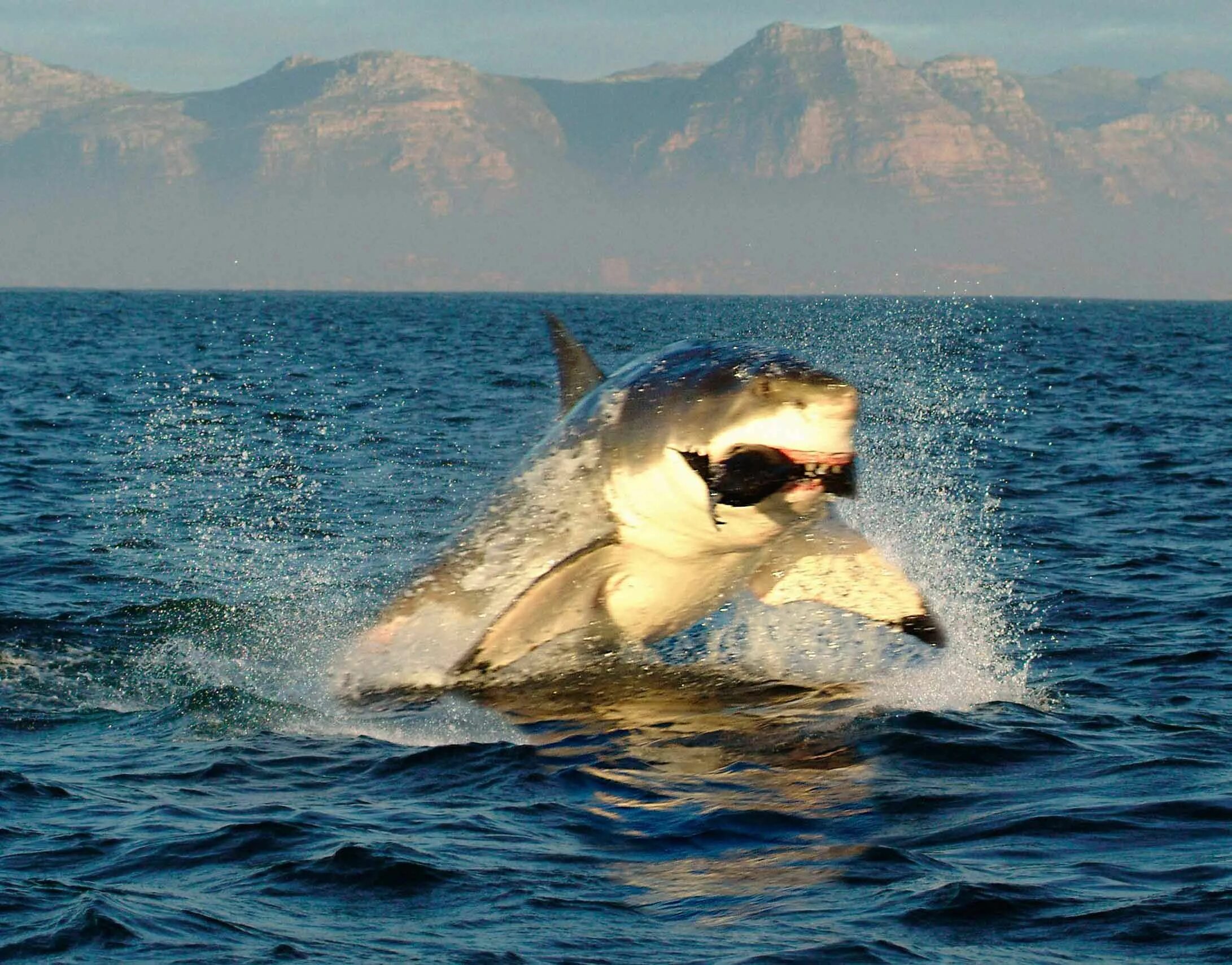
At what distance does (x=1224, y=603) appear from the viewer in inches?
663

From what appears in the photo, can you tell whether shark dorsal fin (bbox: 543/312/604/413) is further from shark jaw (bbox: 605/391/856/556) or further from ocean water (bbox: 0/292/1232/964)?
shark jaw (bbox: 605/391/856/556)

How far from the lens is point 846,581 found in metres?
Result: 12.7

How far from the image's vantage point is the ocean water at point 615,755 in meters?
8.09

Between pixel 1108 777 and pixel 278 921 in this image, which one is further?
pixel 1108 777

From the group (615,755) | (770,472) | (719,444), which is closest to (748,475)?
(770,472)

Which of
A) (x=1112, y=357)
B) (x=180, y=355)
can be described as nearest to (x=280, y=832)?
(x=180, y=355)

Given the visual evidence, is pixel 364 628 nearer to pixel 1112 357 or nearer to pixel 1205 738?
pixel 1205 738

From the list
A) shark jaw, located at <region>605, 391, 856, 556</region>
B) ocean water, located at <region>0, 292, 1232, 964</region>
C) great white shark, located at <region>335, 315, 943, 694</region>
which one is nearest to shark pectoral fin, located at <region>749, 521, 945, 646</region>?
great white shark, located at <region>335, 315, 943, 694</region>

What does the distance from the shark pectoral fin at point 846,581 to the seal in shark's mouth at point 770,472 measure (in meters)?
1.79

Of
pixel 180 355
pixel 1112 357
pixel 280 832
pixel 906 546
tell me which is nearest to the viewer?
pixel 280 832

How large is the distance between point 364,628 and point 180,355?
53.3 meters

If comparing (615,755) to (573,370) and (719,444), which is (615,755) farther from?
(573,370)

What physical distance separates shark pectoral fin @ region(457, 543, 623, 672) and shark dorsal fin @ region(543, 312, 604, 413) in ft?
4.26

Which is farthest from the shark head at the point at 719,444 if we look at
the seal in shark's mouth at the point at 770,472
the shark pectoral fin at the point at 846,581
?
the shark pectoral fin at the point at 846,581
